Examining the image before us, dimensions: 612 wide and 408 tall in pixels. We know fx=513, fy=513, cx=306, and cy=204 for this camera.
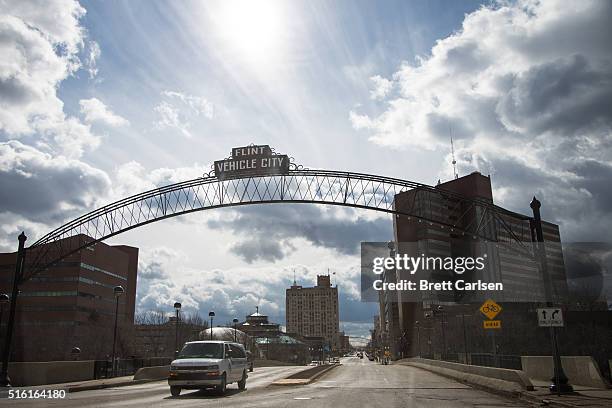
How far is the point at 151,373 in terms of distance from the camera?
28.3m

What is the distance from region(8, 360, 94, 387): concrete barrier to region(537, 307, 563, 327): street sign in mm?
21184

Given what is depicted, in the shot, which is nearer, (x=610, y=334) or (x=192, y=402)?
(x=192, y=402)

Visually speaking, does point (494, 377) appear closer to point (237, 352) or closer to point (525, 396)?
point (525, 396)

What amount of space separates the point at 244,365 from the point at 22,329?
8885 cm

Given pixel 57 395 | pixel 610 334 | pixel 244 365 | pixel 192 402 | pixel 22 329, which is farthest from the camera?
pixel 22 329

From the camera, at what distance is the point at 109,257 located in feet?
402

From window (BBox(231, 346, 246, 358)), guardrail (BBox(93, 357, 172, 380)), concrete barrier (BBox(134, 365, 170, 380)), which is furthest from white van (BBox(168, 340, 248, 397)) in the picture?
guardrail (BBox(93, 357, 172, 380))

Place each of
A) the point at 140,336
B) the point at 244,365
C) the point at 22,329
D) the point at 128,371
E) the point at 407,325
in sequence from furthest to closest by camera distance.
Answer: the point at 407,325
the point at 140,336
the point at 22,329
the point at 128,371
the point at 244,365

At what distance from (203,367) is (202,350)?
1.08 meters

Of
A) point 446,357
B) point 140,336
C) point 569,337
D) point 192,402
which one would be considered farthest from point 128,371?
point 140,336

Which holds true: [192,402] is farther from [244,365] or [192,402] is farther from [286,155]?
[286,155]

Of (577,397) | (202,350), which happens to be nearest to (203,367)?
(202,350)

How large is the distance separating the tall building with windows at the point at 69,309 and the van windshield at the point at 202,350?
232 feet

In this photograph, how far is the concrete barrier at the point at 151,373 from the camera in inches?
1085
